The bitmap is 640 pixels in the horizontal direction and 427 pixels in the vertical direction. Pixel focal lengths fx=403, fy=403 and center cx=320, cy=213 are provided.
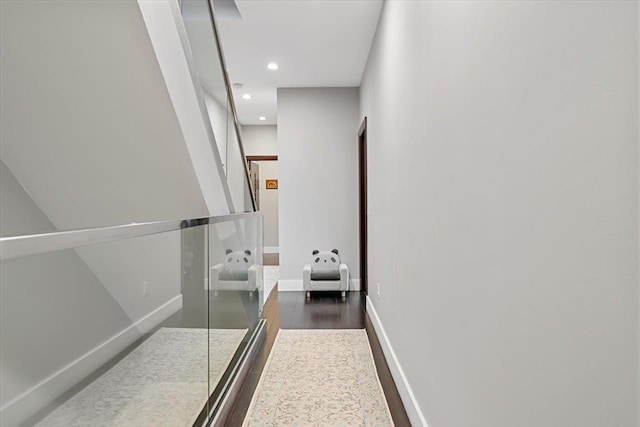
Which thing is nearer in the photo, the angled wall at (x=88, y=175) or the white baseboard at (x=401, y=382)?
the angled wall at (x=88, y=175)

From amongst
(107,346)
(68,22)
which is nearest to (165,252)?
(107,346)

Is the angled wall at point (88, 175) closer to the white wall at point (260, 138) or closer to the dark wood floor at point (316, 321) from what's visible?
the dark wood floor at point (316, 321)

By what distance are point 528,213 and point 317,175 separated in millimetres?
4732

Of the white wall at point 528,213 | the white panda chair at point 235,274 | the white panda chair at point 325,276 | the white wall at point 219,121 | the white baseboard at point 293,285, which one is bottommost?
the white baseboard at point 293,285

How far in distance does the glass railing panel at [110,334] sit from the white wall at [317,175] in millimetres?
3588

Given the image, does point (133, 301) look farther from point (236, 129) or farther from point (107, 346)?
point (236, 129)

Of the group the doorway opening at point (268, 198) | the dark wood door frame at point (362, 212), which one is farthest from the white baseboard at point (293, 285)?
the doorway opening at point (268, 198)

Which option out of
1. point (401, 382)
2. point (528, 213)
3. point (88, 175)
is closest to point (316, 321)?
point (401, 382)

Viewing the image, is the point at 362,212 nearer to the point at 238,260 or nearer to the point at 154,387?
the point at 238,260

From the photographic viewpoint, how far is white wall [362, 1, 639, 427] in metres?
0.63

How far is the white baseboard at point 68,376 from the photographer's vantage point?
80 cm

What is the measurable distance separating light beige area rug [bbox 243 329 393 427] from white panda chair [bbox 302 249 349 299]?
1573mm

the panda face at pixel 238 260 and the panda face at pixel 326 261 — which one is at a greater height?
the panda face at pixel 238 260

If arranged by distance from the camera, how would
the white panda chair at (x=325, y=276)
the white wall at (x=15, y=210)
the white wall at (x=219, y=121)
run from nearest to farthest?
the white wall at (x=15, y=210), the white wall at (x=219, y=121), the white panda chair at (x=325, y=276)
